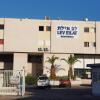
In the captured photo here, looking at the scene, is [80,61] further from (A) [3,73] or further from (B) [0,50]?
(A) [3,73]

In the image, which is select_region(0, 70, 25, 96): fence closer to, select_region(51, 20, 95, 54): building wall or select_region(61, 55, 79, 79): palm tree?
select_region(61, 55, 79, 79): palm tree

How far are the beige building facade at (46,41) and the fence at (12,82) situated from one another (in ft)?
143

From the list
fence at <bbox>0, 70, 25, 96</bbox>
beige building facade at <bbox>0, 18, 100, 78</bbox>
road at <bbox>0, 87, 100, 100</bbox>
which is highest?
→ beige building facade at <bbox>0, 18, 100, 78</bbox>

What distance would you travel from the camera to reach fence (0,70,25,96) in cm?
3997

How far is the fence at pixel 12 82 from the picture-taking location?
131ft

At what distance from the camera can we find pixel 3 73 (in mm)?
40375

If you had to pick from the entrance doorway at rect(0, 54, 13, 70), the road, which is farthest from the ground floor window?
the road

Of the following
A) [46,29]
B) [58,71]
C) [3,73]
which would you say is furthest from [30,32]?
[3,73]

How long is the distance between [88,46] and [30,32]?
11.5m

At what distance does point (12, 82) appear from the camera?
131 feet

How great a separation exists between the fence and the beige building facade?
43.6 m

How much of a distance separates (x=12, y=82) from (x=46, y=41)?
154 feet

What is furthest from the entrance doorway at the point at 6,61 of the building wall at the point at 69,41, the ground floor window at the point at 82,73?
the ground floor window at the point at 82,73

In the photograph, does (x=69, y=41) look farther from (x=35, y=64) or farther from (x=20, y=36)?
(x=20, y=36)
